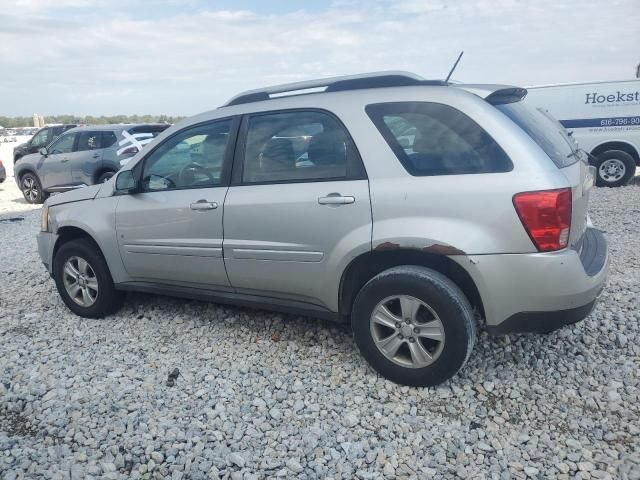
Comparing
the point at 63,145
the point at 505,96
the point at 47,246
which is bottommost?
the point at 47,246

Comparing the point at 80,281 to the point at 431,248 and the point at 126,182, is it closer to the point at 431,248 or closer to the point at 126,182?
the point at 126,182

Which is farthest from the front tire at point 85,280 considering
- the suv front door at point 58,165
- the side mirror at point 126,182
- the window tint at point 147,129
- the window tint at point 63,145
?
the window tint at point 63,145

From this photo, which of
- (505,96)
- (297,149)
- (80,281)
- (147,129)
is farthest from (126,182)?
(147,129)

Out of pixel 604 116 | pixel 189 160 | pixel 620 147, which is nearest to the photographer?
pixel 189 160

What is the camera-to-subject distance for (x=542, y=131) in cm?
303

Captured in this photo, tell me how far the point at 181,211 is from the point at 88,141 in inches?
337

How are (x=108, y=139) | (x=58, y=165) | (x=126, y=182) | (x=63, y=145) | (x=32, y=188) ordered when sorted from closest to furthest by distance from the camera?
(x=126, y=182), (x=108, y=139), (x=58, y=165), (x=63, y=145), (x=32, y=188)

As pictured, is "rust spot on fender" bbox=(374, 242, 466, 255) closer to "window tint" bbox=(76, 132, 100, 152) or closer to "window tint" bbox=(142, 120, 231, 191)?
"window tint" bbox=(142, 120, 231, 191)

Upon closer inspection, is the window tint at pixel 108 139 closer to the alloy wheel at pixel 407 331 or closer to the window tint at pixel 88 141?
the window tint at pixel 88 141

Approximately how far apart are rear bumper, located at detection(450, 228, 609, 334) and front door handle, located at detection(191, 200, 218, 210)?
171 cm

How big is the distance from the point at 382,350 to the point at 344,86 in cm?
172

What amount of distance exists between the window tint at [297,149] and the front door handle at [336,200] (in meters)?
0.14

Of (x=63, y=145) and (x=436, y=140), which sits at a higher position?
(x=63, y=145)

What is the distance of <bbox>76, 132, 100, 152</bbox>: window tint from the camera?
10914 millimetres
